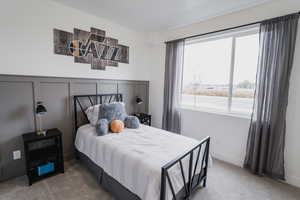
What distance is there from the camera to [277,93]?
2074 millimetres

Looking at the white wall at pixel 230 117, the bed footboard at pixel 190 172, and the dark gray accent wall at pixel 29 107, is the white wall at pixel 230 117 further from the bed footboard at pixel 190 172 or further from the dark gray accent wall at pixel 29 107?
the dark gray accent wall at pixel 29 107

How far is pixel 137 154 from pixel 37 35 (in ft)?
7.54

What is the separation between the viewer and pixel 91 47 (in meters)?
2.73

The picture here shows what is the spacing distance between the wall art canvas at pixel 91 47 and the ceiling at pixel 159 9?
16.0 inches

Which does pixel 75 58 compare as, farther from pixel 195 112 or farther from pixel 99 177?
pixel 195 112

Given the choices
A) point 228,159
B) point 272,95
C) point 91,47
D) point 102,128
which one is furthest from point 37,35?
point 228,159

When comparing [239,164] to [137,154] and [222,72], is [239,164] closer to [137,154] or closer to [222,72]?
[222,72]

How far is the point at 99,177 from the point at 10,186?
119 centimetres

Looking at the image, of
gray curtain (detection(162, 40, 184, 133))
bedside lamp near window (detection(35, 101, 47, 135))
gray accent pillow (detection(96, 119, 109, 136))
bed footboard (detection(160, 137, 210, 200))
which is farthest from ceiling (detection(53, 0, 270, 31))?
bed footboard (detection(160, 137, 210, 200))

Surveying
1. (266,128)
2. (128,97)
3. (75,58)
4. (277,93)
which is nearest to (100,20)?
(75,58)

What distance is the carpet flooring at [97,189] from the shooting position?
178cm

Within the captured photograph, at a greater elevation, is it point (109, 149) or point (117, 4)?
point (117, 4)

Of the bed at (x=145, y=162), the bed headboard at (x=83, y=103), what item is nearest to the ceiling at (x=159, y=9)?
the bed headboard at (x=83, y=103)

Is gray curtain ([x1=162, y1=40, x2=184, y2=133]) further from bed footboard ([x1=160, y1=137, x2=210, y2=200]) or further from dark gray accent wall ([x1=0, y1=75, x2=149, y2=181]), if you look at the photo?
dark gray accent wall ([x1=0, y1=75, x2=149, y2=181])
